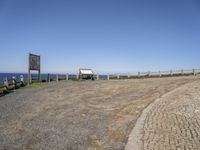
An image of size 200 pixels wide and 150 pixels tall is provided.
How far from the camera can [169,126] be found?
9.37 metres

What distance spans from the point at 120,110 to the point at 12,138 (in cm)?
542

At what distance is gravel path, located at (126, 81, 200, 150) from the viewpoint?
300 inches

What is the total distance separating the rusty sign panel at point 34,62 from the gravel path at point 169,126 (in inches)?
780

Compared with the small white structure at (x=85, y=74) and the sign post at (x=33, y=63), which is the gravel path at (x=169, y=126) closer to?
the sign post at (x=33, y=63)

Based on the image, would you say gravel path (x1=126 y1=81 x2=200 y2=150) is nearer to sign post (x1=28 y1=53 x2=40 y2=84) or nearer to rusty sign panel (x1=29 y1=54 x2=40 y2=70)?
sign post (x1=28 y1=53 x2=40 y2=84)

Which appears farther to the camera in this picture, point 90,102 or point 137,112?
point 90,102

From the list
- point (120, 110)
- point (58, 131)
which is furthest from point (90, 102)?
point (58, 131)

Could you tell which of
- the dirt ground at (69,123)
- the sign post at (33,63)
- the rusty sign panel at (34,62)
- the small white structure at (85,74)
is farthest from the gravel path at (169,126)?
the small white structure at (85,74)

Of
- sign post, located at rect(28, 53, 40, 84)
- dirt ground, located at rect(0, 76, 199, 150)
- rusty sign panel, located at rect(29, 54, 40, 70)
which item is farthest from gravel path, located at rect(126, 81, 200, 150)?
rusty sign panel, located at rect(29, 54, 40, 70)

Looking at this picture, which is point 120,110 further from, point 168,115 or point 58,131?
point 58,131

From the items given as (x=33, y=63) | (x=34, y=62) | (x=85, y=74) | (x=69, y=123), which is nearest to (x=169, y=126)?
(x=69, y=123)

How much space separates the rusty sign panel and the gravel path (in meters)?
19.8

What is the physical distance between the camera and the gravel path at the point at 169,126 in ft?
25.0

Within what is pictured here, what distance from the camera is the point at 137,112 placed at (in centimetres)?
1188
